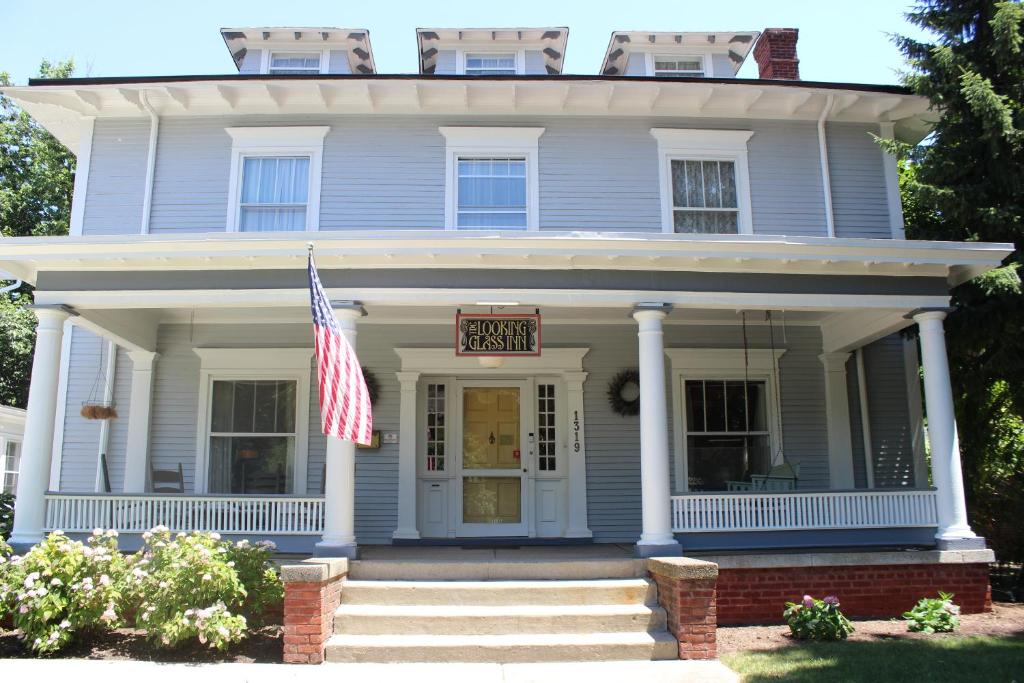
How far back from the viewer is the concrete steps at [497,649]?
682cm

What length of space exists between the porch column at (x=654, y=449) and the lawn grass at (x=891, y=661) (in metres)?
1.41

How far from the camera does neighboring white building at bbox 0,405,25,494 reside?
16.1 meters

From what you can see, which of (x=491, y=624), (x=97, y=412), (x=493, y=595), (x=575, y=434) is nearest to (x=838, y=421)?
(x=575, y=434)

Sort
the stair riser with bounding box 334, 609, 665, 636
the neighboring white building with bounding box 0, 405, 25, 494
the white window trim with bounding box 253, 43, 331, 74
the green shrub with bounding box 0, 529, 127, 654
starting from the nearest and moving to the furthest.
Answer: the green shrub with bounding box 0, 529, 127, 654 < the stair riser with bounding box 334, 609, 665, 636 < the white window trim with bounding box 253, 43, 331, 74 < the neighboring white building with bounding box 0, 405, 25, 494

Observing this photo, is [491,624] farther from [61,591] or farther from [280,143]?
[280,143]

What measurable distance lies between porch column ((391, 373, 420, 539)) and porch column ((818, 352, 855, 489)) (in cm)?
569

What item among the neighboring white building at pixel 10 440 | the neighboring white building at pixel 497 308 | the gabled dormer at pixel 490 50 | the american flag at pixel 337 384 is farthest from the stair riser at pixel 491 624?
the neighboring white building at pixel 10 440

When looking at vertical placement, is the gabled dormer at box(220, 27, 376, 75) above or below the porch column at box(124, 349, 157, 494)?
above

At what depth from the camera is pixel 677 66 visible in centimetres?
1271

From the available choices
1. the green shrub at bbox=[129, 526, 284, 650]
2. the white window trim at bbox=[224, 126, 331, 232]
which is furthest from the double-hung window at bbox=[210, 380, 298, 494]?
the green shrub at bbox=[129, 526, 284, 650]

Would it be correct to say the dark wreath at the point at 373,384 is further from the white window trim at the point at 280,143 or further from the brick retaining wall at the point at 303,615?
the brick retaining wall at the point at 303,615

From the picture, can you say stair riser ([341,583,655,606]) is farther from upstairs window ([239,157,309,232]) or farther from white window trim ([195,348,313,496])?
upstairs window ([239,157,309,232])

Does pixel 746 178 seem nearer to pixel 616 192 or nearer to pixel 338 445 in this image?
pixel 616 192

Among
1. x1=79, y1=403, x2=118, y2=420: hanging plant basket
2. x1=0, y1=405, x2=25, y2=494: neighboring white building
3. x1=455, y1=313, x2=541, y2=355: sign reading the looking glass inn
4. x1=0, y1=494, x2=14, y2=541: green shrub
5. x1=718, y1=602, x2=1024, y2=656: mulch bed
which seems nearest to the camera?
x1=718, y1=602, x2=1024, y2=656: mulch bed
